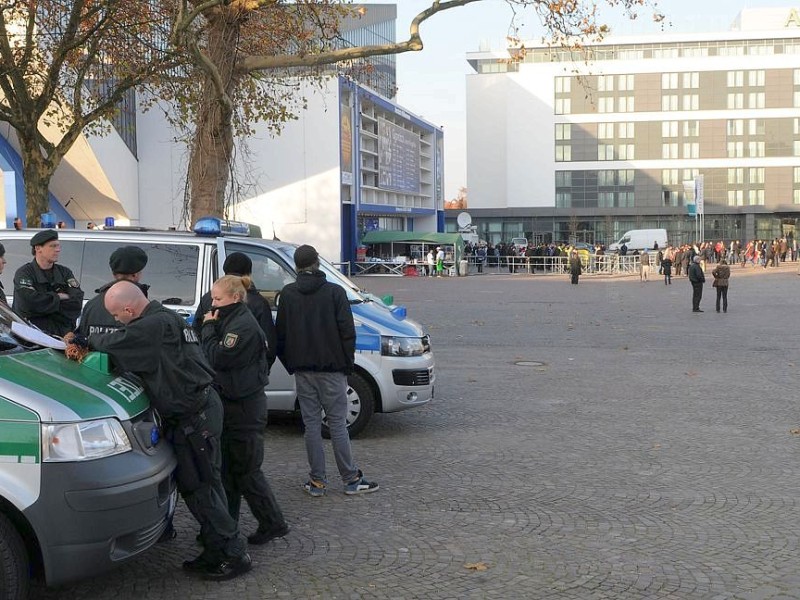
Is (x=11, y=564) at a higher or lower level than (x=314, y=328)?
lower

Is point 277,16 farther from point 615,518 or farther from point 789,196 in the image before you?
point 789,196

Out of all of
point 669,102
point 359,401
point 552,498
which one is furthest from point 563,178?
point 552,498

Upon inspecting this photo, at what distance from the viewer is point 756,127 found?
8731 cm

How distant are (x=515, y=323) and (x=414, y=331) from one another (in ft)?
40.2

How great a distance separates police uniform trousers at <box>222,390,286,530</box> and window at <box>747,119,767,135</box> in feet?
300

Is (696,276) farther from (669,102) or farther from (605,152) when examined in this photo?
(669,102)

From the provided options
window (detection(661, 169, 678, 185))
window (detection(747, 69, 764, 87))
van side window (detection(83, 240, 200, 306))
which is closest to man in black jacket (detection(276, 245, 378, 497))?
van side window (detection(83, 240, 200, 306))

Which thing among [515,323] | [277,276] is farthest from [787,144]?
[277,276]

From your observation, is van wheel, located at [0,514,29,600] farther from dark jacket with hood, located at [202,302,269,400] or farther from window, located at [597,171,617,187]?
window, located at [597,171,617,187]

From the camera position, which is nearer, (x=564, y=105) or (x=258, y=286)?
(x=258, y=286)

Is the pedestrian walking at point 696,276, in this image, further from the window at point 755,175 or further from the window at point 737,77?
the window at point 737,77

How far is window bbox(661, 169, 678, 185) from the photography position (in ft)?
290

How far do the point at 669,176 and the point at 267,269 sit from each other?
86.5 metres

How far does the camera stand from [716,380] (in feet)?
39.0
